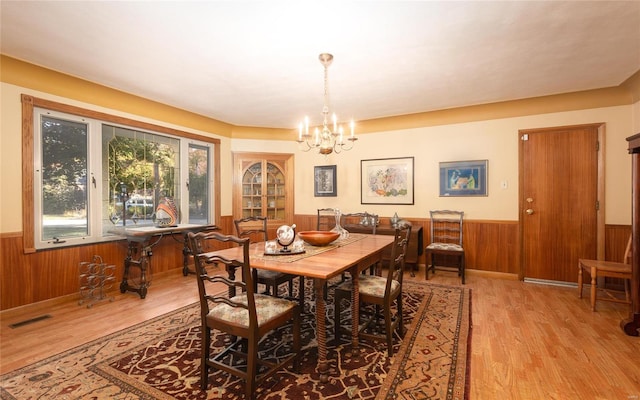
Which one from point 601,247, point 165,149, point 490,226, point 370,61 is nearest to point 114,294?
point 165,149

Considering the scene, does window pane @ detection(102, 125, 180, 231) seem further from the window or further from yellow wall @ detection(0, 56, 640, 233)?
yellow wall @ detection(0, 56, 640, 233)

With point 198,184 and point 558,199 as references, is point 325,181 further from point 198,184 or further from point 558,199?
point 558,199

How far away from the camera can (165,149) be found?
4504 millimetres

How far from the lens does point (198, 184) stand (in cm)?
505

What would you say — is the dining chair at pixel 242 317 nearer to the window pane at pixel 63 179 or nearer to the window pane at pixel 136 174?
the window pane at pixel 63 179

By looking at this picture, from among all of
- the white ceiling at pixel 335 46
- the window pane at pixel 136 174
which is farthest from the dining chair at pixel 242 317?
the window pane at pixel 136 174

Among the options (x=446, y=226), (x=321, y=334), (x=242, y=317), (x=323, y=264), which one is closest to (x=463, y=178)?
(x=446, y=226)

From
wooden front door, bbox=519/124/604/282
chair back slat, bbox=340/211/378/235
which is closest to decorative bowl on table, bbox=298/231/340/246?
chair back slat, bbox=340/211/378/235

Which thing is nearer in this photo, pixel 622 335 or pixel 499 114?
pixel 622 335

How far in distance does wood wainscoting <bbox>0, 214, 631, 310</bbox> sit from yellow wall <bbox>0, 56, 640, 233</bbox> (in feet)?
0.56

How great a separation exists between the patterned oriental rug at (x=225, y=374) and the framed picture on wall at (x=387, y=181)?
2.52 m

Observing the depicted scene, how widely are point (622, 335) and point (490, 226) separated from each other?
6.52 feet

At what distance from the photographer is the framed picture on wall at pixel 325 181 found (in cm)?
552

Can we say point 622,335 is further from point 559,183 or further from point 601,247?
point 559,183
